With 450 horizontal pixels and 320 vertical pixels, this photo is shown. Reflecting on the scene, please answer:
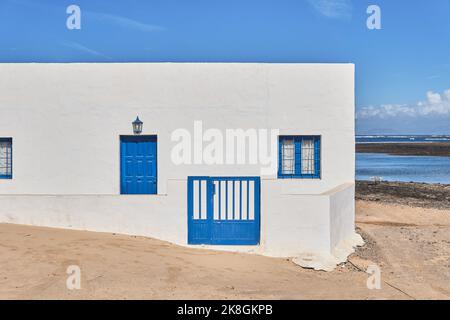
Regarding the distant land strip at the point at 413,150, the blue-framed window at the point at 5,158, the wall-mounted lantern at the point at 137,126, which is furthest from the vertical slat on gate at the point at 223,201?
the distant land strip at the point at 413,150

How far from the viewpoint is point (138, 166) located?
12.3 metres

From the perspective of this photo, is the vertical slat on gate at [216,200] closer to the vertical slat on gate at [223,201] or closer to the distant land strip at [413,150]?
the vertical slat on gate at [223,201]

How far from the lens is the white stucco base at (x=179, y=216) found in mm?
10344

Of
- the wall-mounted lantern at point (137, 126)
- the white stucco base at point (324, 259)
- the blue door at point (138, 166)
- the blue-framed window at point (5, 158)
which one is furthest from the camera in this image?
the blue-framed window at point (5, 158)

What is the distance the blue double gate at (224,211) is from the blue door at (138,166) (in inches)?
59.3

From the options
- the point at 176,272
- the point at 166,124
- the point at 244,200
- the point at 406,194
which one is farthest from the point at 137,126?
the point at 406,194

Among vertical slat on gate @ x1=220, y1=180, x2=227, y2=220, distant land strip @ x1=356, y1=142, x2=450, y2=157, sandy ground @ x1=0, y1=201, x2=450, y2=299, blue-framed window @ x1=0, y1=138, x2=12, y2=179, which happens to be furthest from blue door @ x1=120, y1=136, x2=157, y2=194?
distant land strip @ x1=356, y1=142, x2=450, y2=157

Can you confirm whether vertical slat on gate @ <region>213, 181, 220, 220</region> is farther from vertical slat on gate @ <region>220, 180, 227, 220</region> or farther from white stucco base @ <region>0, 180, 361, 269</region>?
white stucco base @ <region>0, 180, 361, 269</region>

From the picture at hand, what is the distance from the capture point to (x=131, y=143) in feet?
40.3

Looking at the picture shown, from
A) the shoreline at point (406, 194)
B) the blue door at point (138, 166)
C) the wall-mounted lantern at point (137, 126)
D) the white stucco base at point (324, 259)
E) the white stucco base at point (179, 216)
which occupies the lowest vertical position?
the white stucco base at point (324, 259)

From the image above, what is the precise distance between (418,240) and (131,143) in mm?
8858

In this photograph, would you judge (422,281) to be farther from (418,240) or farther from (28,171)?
(28,171)

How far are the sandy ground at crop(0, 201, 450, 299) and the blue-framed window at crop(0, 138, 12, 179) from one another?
2.07 metres
